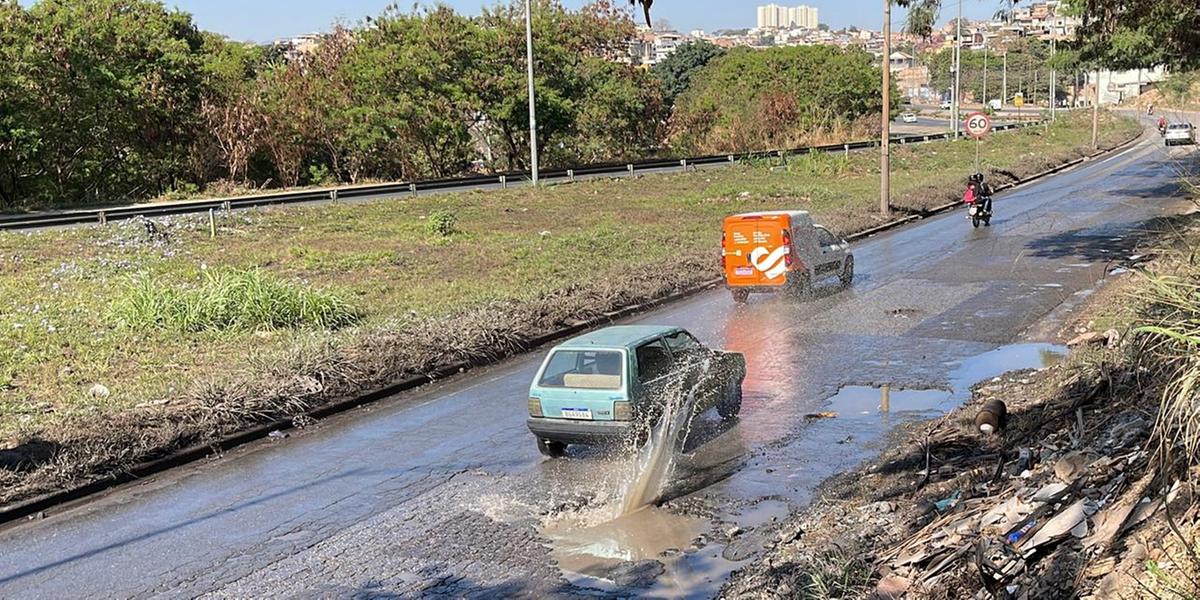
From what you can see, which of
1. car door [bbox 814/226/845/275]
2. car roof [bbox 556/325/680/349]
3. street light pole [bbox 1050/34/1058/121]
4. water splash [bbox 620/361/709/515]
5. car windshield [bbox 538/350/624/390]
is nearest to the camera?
water splash [bbox 620/361/709/515]

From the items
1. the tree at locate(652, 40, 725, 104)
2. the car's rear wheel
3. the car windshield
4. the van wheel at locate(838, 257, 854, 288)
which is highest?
the tree at locate(652, 40, 725, 104)

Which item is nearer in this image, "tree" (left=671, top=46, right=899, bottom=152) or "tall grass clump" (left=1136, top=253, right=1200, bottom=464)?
"tall grass clump" (left=1136, top=253, right=1200, bottom=464)

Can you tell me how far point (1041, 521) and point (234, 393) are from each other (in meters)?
10.6

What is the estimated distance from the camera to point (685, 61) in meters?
148

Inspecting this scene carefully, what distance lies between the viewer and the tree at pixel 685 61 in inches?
5679

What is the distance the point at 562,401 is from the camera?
40.4 feet

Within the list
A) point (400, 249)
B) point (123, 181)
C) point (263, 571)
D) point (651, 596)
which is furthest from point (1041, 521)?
point (123, 181)

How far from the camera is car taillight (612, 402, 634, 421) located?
473 inches

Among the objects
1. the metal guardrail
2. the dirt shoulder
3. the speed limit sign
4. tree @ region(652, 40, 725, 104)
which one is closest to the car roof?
the dirt shoulder

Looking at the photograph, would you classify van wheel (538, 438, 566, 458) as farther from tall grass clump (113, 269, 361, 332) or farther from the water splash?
tall grass clump (113, 269, 361, 332)

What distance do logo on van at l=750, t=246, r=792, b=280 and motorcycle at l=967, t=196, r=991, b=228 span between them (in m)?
14.6

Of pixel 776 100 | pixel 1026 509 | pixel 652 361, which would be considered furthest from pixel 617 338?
pixel 776 100

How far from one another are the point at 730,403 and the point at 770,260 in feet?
30.3

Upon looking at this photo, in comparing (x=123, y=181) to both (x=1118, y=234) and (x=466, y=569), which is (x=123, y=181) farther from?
(x=466, y=569)
